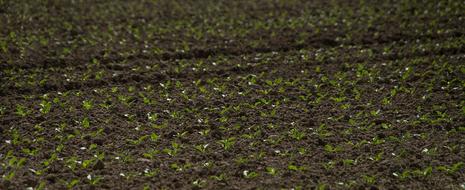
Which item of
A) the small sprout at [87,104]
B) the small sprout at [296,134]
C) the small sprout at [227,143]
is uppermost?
the small sprout at [296,134]

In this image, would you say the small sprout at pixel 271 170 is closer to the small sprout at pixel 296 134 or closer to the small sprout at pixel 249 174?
the small sprout at pixel 249 174

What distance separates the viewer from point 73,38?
9.64 metres

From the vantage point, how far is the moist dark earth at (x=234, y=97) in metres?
5.73

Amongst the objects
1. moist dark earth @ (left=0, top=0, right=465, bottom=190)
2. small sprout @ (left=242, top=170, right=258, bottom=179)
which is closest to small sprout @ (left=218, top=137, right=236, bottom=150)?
moist dark earth @ (left=0, top=0, right=465, bottom=190)

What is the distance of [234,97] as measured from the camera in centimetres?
741

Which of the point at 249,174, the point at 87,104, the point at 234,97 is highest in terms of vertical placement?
the point at 249,174

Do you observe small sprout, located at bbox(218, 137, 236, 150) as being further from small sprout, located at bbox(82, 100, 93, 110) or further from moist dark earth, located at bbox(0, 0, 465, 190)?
small sprout, located at bbox(82, 100, 93, 110)

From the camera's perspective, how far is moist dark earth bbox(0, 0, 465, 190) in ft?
18.8

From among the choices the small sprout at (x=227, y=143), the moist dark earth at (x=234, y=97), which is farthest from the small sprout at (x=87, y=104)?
the small sprout at (x=227, y=143)

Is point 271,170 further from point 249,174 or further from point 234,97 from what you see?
point 234,97

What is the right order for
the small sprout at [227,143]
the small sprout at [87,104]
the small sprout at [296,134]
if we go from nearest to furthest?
the small sprout at [227,143] → the small sprout at [296,134] → the small sprout at [87,104]

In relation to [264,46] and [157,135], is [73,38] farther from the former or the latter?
[157,135]

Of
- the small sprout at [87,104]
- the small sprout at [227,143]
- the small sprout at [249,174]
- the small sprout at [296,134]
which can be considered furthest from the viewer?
the small sprout at [87,104]

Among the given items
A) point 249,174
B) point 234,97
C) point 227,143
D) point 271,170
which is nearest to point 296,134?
point 227,143
